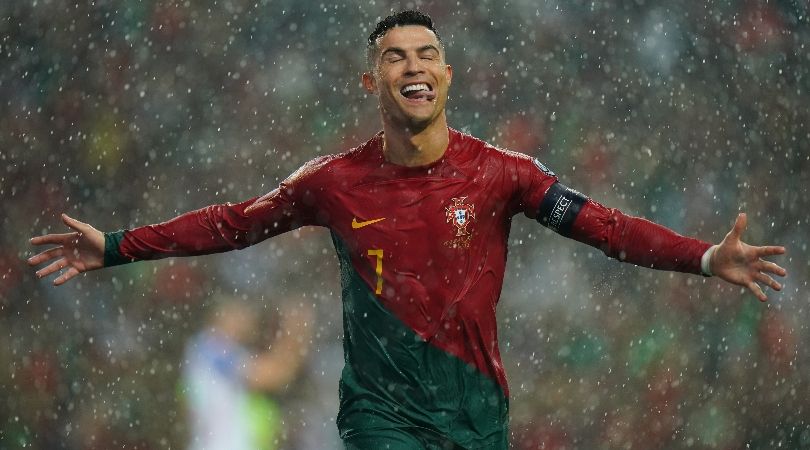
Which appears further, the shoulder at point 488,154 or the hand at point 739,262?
the shoulder at point 488,154

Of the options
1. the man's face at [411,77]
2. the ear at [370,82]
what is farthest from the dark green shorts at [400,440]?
the ear at [370,82]

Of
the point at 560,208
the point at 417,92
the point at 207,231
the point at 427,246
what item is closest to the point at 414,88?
the point at 417,92

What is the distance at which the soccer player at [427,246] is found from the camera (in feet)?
15.8

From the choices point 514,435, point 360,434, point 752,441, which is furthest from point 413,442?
point 752,441

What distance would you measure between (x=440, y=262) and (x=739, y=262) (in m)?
1.03

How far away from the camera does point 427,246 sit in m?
4.89

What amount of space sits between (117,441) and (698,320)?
4514 millimetres

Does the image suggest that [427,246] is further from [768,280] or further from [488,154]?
[768,280]

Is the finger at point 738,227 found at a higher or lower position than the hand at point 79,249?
higher

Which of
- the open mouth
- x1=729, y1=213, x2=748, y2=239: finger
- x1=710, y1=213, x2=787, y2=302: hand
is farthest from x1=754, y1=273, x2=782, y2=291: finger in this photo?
the open mouth

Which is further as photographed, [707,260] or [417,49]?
[417,49]

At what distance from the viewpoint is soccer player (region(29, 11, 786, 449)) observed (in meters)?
4.82

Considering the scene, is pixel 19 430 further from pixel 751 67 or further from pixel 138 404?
pixel 751 67

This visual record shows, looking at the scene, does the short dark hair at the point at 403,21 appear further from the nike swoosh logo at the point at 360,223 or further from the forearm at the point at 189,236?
the forearm at the point at 189,236
